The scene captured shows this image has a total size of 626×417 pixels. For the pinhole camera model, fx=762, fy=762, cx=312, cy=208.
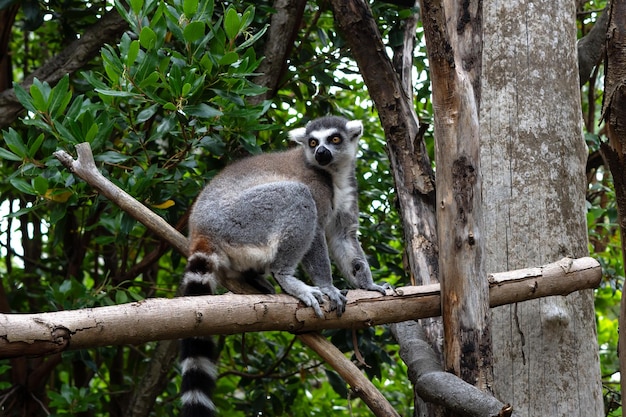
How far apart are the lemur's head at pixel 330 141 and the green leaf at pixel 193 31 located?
110cm

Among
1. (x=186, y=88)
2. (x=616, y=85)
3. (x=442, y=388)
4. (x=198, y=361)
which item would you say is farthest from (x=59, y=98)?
(x=616, y=85)

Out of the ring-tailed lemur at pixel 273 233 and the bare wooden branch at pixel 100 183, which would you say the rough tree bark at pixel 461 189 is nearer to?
the ring-tailed lemur at pixel 273 233

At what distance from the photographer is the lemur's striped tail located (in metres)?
3.31

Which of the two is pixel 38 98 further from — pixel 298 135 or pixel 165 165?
pixel 298 135

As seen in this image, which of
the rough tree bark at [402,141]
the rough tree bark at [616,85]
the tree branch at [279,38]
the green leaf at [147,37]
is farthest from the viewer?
the tree branch at [279,38]

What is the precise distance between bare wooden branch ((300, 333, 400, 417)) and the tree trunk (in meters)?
0.63

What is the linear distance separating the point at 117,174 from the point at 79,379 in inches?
84.1

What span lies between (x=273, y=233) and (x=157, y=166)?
84cm

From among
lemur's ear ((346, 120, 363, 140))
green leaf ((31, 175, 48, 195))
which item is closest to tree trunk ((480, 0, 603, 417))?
lemur's ear ((346, 120, 363, 140))

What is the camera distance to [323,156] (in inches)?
177

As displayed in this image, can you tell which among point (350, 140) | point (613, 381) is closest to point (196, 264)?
point (350, 140)

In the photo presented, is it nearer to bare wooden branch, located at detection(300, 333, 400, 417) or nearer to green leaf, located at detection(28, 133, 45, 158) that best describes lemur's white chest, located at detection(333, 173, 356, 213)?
bare wooden branch, located at detection(300, 333, 400, 417)

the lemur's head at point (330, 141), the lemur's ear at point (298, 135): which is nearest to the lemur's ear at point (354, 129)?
the lemur's head at point (330, 141)

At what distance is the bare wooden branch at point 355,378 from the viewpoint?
341 cm
